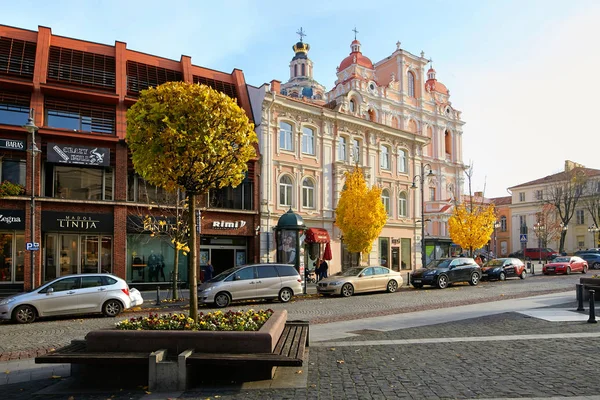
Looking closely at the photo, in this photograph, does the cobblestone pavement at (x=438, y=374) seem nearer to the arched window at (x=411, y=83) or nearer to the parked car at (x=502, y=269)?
the parked car at (x=502, y=269)

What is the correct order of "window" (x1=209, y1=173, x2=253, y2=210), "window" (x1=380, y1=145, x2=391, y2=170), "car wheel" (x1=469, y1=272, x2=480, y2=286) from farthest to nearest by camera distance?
"window" (x1=380, y1=145, x2=391, y2=170)
"window" (x1=209, y1=173, x2=253, y2=210)
"car wheel" (x1=469, y1=272, x2=480, y2=286)

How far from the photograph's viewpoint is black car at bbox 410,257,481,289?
24.1 metres

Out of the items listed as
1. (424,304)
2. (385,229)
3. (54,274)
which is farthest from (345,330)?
(385,229)

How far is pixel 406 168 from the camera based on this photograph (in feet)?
123

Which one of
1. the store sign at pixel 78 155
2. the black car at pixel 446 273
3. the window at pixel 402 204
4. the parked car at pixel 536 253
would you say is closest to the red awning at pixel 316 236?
the black car at pixel 446 273

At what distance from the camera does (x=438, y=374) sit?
7.07 meters

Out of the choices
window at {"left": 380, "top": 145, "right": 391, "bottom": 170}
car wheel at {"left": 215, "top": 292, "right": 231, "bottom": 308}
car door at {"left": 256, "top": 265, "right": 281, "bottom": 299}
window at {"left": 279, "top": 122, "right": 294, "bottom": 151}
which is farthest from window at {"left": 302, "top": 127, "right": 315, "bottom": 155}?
car wheel at {"left": 215, "top": 292, "right": 231, "bottom": 308}

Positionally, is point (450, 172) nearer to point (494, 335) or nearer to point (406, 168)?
point (406, 168)

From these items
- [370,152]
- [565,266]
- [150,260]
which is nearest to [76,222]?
[150,260]

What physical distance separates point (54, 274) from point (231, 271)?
9.76 meters

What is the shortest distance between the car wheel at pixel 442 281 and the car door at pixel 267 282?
31.5 ft

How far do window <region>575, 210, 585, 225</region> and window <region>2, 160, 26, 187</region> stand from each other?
68641 millimetres

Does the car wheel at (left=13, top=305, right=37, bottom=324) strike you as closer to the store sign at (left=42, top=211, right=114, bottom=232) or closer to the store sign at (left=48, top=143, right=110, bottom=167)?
the store sign at (left=42, top=211, right=114, bottom=232)

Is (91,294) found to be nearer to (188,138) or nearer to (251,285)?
(251,285)
